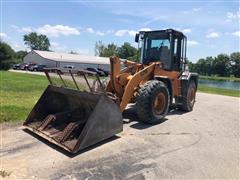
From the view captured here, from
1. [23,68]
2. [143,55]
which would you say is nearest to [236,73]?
[23,68]

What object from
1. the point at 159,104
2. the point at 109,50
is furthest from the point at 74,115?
the point at 109,50

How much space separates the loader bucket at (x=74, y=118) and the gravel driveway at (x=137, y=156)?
19cm

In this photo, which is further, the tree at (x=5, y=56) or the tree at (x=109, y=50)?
the tree at (x=109, y=50)

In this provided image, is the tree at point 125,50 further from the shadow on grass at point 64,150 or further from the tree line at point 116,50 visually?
the shadow on grass at point 64,150

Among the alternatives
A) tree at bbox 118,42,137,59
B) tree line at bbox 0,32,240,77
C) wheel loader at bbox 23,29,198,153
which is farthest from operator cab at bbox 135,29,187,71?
tree at bbox 118,42,137,59

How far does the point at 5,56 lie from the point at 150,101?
123ft

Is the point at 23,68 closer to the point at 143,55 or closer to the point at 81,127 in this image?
the point at 143,55

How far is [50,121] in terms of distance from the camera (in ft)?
19.2

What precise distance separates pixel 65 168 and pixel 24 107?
4.59m

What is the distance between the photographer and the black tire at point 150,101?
21.1ft

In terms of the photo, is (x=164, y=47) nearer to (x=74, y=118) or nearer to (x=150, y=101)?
(x=150, y=101)

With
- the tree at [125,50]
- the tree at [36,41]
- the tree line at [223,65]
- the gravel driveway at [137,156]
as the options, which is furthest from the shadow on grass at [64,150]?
the tree at [36,41]

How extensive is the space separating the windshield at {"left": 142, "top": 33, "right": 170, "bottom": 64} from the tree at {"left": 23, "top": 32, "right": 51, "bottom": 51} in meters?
99.6

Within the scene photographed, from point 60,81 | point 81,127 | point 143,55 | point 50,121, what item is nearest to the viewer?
point 81,127
